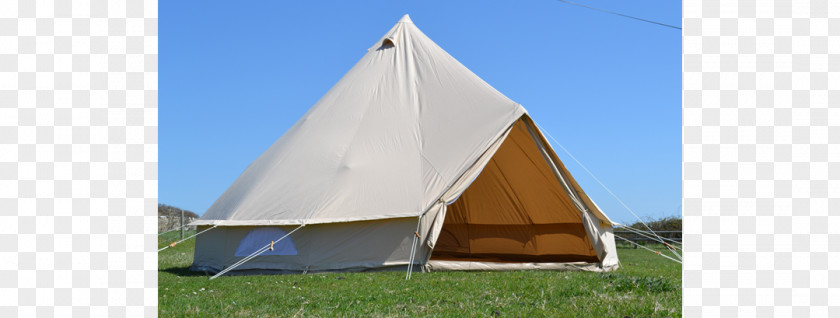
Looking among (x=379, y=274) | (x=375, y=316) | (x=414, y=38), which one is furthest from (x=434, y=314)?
(x=414, y=38)

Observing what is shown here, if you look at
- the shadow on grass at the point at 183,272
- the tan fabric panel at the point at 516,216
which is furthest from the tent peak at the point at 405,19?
the shadow on grass at the point at 183,272

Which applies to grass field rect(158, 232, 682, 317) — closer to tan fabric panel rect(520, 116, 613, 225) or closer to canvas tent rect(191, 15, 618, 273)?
canvas tent rect(191, 15, 618, 273)

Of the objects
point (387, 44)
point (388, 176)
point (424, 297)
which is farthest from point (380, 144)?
point (424, 297)

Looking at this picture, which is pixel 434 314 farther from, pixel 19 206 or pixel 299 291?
pixel 19 206

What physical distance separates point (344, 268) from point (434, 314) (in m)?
4.38

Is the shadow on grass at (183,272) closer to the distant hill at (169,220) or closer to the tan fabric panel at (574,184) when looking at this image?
the tan fabric panel at (574,184)

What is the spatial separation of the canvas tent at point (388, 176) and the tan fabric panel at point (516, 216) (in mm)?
42

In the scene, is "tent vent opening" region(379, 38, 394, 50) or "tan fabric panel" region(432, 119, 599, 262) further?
"tan fabric panel" region(432, 119, 599, 262)

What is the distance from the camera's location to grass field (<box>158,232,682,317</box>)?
476 centimetres

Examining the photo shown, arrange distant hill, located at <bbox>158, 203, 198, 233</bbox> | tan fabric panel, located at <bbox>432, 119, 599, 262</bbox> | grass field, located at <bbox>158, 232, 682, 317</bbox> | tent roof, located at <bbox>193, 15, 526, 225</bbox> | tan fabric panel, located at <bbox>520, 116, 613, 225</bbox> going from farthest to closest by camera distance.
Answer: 1. distant hill, located at <bbox>158, 203, 198, 233</bbox>
2. tan fabric panel, located at <bbox>432, 119, 599, 262</bbox>
3. tan fabric panel, located at <bbox>520, 116, 613, 225</bbox>
4. tent roof, located at <bbox>193, 15, 526, 225</bbox>
5. grass field, located at <bbox>158, 232, 682, 317</bbox>

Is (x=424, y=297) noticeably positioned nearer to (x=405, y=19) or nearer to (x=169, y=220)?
(x=405, y=19)

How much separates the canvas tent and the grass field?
139 cm

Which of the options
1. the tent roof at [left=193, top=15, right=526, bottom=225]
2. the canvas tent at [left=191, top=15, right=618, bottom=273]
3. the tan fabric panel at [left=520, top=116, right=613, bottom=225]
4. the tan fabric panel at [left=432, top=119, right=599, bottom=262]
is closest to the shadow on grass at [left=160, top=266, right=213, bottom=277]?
the canvas tent at [left=191, top=15, right=618, bottom=273]

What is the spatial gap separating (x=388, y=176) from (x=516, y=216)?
414cm
